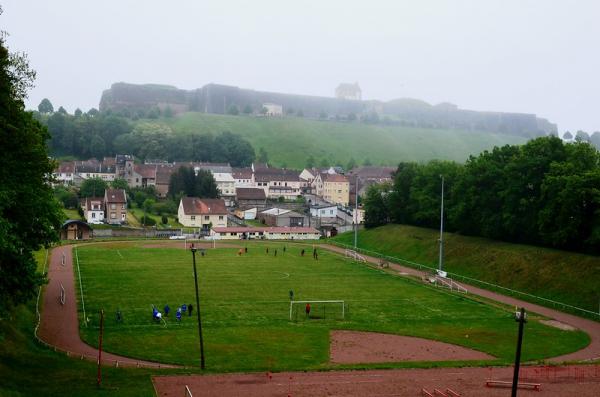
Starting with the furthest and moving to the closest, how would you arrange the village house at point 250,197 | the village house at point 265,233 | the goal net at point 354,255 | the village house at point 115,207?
1. the village house at point 250,197
2. the village house at point 115,207
3. the village house at point 265,233
4. the goal net at point 354,255

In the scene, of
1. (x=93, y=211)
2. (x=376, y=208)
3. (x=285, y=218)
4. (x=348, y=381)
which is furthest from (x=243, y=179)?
(x=348, y=381)

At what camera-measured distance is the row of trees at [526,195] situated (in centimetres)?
5597

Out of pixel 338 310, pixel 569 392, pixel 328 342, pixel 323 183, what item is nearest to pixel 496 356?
pixel 569 392

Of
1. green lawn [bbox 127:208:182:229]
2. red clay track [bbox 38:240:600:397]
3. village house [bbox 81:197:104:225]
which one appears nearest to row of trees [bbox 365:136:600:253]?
red clay track [bbox 38:240:600:397]

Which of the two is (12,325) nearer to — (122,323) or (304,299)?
(122,323)

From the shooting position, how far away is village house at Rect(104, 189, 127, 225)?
110m

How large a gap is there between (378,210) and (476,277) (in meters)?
37.2

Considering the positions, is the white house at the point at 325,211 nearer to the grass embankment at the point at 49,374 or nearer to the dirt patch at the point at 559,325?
the dirt patch at the point at 559,325

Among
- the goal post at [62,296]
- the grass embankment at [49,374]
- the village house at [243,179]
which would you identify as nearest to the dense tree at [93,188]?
the village house at [243,179]

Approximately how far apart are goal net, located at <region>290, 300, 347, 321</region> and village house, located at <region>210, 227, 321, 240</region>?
52.5 m

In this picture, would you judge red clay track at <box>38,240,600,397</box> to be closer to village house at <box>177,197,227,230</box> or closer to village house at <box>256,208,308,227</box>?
village house at <box>177,197,227,230</box>

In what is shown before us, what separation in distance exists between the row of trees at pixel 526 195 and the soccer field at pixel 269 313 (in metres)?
12.3

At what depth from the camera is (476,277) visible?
63.6m

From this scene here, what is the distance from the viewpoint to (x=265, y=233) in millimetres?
102750
